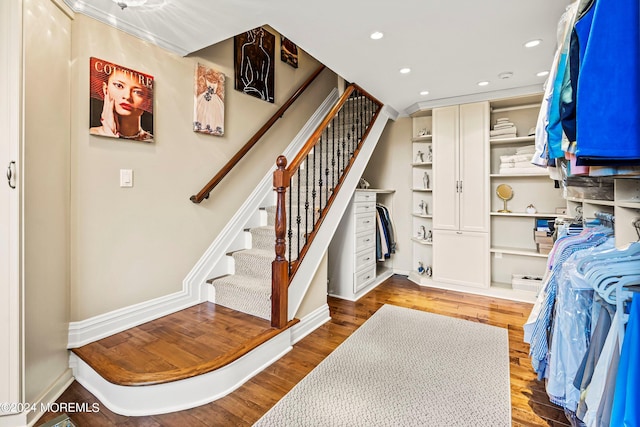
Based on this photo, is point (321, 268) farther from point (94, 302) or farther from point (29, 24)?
point (29, 24)

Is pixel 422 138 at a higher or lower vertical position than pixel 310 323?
higher

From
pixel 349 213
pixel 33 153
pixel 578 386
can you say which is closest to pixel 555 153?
pixel 578 386

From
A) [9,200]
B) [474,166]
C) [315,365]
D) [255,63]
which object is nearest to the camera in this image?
[9,200]

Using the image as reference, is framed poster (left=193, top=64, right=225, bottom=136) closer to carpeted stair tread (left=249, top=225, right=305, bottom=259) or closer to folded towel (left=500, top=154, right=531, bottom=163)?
carpeted stair tread (left=249, top=225, right=305, bottom=259)

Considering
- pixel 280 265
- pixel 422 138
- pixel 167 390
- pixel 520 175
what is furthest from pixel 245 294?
pixel 520 175

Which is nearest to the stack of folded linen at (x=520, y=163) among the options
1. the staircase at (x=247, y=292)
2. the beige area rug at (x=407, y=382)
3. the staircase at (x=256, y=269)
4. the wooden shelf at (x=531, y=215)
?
the wooden shelf at (x=531, y=215)

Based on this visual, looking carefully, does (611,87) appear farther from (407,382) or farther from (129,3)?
(129,3)

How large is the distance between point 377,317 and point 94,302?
220 centimetres

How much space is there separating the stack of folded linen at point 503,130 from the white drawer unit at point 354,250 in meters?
1.53

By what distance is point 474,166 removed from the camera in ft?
11.6

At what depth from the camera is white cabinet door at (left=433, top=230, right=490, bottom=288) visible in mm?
3549

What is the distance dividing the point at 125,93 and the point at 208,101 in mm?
669

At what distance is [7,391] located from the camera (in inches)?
57.6

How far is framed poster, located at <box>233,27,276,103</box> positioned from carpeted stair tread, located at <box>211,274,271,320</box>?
1.81m
